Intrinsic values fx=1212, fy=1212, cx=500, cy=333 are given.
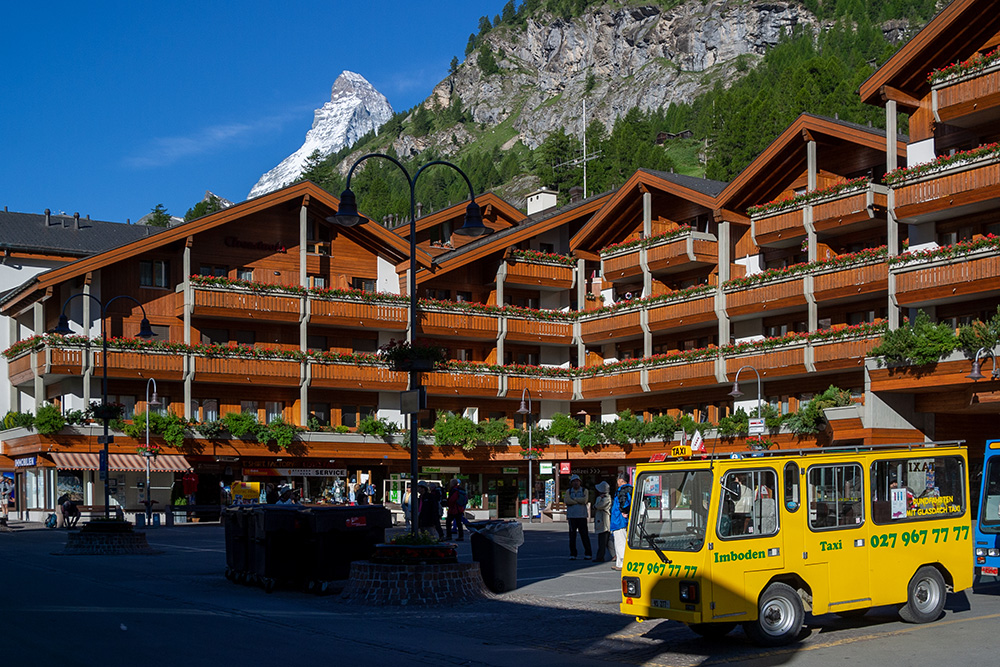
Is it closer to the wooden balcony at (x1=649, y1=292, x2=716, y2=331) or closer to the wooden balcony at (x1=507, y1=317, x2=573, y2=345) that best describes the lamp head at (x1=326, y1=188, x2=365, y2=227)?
the wooden balcony at (x1=649, y1=292, x2=716, y2=331)

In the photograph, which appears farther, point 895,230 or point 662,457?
point 895,230

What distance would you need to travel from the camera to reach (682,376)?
177 feet

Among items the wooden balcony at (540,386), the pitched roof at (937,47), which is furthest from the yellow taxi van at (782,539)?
the wooden balcony at (540,386)

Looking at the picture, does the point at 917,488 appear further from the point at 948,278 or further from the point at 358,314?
the point at 358,314

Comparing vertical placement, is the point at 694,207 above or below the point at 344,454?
above

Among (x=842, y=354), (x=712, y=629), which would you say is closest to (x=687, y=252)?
(x=842, y=354)

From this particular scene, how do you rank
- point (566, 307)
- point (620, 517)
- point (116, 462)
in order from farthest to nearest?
point (566, 307)
point (116, 462)
point (620, 517)

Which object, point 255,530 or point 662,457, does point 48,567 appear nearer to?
point 255,530

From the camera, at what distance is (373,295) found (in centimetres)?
5900

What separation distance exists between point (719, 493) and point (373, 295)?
45675 millimetres

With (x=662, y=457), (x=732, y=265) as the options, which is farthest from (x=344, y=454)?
(x=662, y=457)

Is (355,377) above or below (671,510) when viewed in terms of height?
above

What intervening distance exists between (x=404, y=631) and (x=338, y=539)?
15.6ft

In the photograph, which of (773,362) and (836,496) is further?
(773,362)
